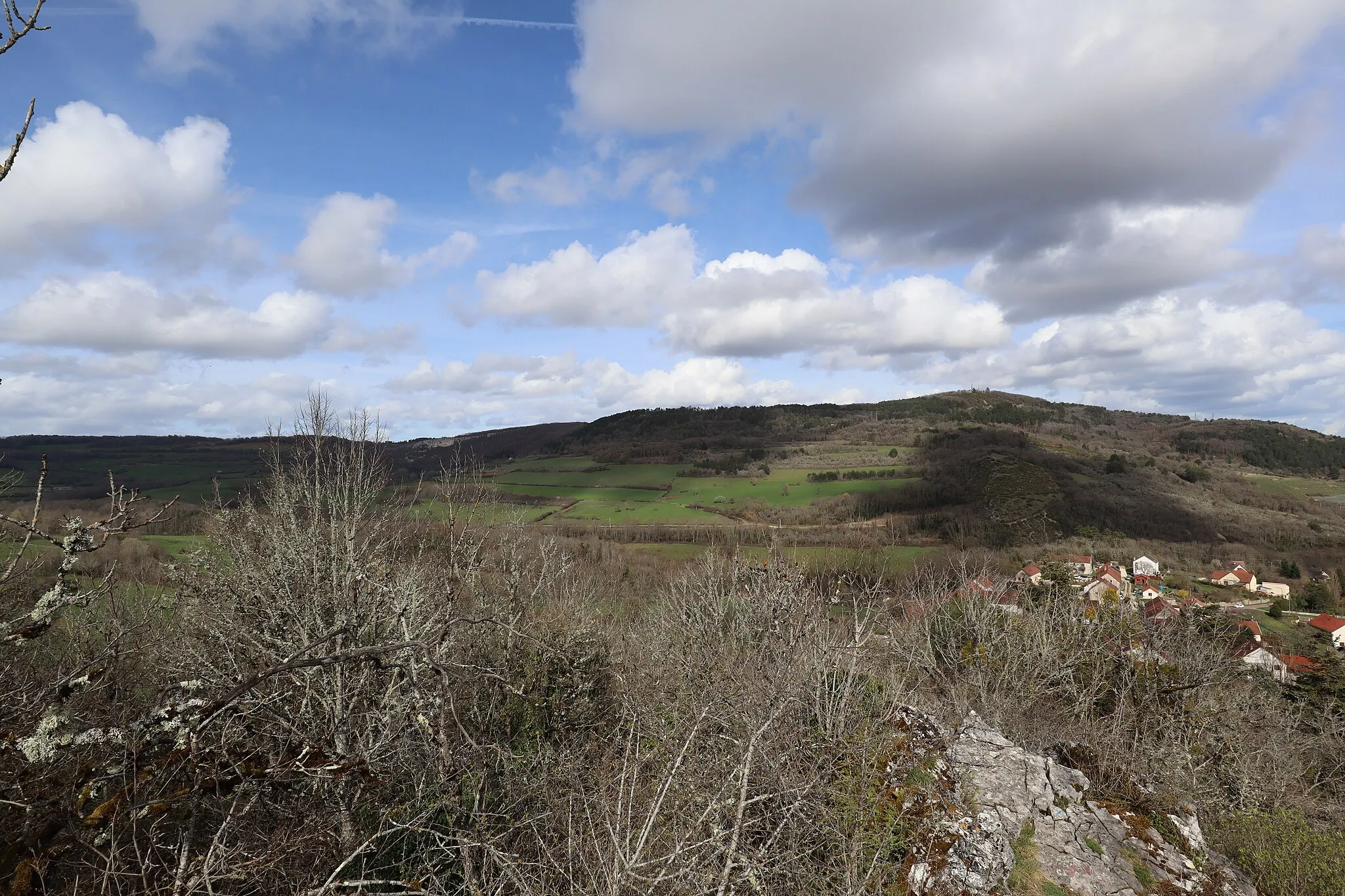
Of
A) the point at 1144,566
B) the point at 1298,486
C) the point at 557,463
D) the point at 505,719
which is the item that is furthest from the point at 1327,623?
the point at 557,463

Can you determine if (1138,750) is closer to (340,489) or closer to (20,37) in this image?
(340,489)

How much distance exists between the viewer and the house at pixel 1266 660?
87.7 ft

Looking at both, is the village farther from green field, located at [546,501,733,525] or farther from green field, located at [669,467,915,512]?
green field, located at [546,501,733,525]

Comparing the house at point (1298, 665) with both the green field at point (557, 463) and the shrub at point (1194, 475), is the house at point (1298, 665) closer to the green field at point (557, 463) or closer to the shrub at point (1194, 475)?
the shrub at point (1194, 475)

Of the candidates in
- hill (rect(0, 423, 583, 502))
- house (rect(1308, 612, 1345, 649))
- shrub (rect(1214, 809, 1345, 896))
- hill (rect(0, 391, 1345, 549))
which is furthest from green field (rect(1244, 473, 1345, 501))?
hill (rect(0, 423, 583, 502))

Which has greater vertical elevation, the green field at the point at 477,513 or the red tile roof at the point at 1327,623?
the green field at the point at 477,513

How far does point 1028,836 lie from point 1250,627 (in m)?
32.2

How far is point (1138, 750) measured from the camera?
45.3 ft

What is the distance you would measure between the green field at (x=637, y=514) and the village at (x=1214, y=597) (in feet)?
92.1

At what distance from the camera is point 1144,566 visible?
49000mm

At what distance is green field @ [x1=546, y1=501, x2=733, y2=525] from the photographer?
57344 mm

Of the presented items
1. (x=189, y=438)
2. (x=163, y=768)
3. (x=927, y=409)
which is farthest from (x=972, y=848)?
(x=189, y=438)

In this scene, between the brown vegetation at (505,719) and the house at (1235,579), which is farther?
the house at (1235,579)

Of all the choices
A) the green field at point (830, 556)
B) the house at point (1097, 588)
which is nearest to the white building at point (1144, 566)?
the green field at point (830, 556)
